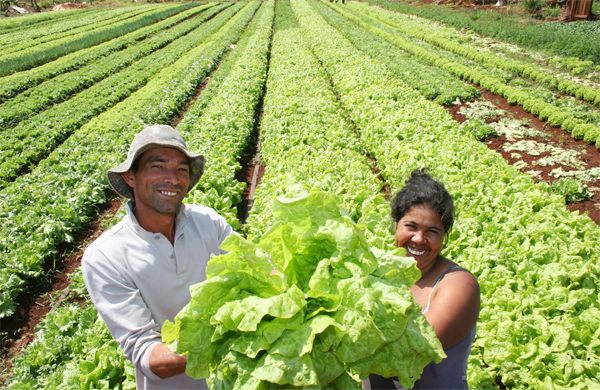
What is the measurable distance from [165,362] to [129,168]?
4.42 ft

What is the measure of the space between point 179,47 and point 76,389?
25749 mm

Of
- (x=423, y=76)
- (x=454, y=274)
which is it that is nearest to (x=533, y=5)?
(x=423, y=76)

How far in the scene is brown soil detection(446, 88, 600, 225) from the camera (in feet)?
23.7

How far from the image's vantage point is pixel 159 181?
2467 mm

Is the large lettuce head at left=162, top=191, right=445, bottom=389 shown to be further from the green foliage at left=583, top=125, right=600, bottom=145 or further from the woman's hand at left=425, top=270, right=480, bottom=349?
the green foliage at left=583, top=125, right=600, bottom=145

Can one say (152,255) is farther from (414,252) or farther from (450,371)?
(450,371)

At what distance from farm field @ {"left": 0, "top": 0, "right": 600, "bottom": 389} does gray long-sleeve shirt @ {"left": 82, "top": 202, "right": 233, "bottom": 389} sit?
85cm

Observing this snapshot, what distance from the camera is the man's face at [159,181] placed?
2.44 m

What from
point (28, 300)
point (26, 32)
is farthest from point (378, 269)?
point (26, 32)

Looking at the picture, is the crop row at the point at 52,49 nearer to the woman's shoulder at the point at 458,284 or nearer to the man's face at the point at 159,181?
the man's face at the point at 159,181

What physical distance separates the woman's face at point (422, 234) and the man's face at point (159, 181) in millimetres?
1683

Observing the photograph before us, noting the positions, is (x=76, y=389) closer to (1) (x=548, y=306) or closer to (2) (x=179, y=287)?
(2) (x=179, y=287)

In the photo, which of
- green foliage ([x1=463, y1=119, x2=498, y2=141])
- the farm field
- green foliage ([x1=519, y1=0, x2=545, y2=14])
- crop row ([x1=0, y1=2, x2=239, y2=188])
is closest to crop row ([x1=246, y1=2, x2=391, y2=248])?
the farm field

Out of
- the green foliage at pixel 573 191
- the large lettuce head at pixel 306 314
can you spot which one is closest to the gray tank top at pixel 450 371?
the large lettuce head at pixel 306 314
